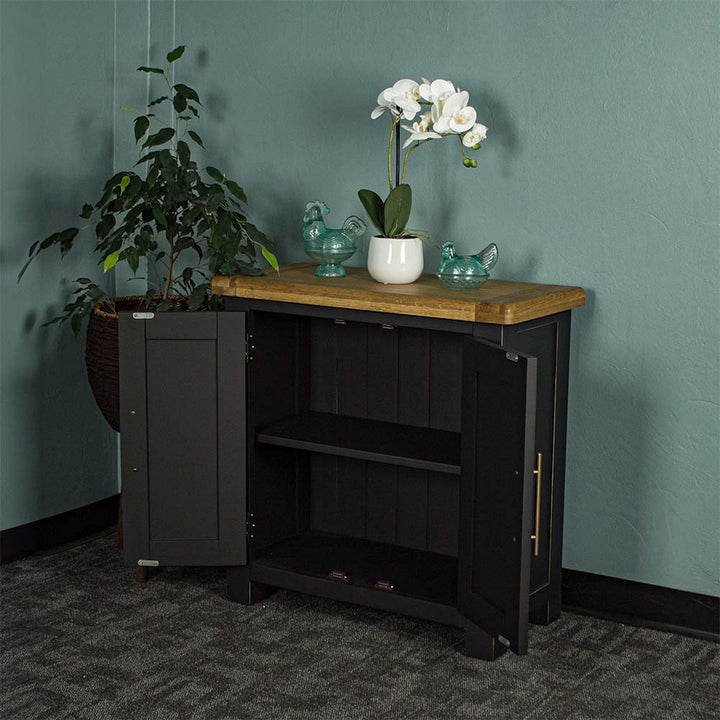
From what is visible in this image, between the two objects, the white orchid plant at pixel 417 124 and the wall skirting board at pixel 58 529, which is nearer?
the white orchid plant at pixel 417 124

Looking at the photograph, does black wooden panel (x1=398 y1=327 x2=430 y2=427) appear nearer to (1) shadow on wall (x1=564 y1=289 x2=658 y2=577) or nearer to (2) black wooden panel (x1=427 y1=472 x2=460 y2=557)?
(2) black wooden panel (x1=427 y1=472 x2=460 y2=557)

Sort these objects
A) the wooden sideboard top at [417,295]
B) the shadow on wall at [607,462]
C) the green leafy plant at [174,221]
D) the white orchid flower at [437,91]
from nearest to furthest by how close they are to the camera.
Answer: the wooden sideboard top at [417,295]
the white orchid flower at [437,91]
the shadow on wall at [607,462]
the green leafy plant at [174,221]

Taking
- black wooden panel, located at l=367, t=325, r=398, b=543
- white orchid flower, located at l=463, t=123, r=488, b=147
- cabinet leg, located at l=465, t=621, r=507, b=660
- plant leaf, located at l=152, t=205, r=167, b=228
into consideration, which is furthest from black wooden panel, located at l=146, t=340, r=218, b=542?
white orchid flower, located at l=463, t=123, r=488, b=147

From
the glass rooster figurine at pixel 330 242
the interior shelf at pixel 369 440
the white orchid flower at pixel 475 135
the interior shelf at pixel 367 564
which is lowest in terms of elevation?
the interior shelf at pixel 367 564

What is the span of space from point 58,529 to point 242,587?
87 cm

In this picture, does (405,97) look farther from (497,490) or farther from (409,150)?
(497,490)

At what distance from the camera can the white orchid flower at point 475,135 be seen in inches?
122

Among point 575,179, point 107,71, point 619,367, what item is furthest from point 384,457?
point 107,71

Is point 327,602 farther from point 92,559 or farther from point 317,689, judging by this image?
point 92,559

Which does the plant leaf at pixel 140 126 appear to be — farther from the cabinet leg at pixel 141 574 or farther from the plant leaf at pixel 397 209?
the cabinet leg at pixel 141 574

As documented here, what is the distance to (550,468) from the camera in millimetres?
3170

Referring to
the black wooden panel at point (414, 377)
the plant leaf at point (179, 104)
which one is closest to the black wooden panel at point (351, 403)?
the black wooden panel at point (414, 377)

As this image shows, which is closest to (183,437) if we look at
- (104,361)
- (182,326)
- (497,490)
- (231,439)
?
(231,439)

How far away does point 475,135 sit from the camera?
3.11m
